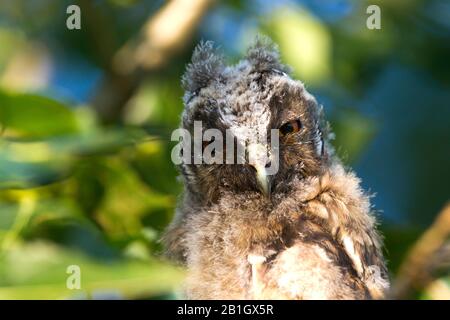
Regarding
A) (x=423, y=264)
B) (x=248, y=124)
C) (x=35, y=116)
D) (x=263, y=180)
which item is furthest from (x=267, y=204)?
(x=423, y=264)

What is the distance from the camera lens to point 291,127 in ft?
7.09

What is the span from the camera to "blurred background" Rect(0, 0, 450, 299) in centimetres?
142

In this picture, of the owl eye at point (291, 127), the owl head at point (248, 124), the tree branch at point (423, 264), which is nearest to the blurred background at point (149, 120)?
the tree branch at point (423, 264)

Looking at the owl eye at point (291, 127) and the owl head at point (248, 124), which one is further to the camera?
the owl eye at point (291, 127)

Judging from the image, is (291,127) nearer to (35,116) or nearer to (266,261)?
(266,261)

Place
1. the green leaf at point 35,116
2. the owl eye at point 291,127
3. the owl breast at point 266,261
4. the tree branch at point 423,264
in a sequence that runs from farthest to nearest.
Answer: the owl eye at point 291,127 < the green leaf at point 35,116 < the owl breast at point 266,261 < the tree branch at point 423,264

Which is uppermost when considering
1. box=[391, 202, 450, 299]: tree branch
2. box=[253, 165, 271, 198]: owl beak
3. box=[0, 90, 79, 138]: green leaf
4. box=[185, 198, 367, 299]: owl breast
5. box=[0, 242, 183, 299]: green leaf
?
box=[0, 90, 79, 138]: green leaf

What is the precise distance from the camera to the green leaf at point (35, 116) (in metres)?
1.94

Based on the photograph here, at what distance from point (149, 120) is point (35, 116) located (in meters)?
0.80

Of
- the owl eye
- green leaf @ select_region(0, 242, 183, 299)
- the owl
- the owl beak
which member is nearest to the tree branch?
green leaf @ select_region(0, 242, 183, 299)

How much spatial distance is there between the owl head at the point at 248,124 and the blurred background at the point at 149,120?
0.44 feet

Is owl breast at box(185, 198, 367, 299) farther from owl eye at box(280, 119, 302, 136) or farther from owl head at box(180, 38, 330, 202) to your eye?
owl eye at box(280, 119, 302, 136)

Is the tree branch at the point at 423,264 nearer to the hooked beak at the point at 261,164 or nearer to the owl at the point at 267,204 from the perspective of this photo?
the owl at the point at 267,204

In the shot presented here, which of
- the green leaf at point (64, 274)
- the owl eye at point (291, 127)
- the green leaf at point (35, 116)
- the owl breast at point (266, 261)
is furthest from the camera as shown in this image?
the owl eye at point (291, 127)
